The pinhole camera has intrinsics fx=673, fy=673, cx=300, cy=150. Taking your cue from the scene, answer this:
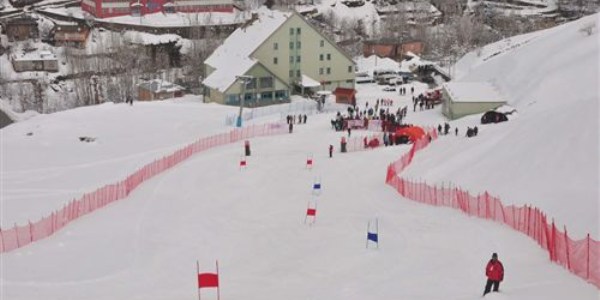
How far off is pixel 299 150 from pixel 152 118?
1257 cm

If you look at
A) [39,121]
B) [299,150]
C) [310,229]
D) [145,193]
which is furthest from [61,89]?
[310,229]

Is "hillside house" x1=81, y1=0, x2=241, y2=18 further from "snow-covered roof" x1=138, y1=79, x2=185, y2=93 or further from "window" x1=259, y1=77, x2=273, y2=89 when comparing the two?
"window" x1=259, y1=77, x2=273, y2=89

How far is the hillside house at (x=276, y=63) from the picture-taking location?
194 ft

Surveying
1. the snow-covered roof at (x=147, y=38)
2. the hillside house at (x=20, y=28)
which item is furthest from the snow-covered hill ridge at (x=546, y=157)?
the hillside house at (x=20, y=28)

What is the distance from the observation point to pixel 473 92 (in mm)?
45281

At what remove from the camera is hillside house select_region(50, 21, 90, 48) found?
84000mm

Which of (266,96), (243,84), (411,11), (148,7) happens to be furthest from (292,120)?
(411,11)

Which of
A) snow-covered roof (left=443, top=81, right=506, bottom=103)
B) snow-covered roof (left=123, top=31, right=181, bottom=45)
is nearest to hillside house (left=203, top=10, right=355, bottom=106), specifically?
snow-covered roof (left=443, top=81, right=506, bottom=103)

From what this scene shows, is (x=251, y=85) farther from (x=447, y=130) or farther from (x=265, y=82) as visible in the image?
(x=447, y=130)

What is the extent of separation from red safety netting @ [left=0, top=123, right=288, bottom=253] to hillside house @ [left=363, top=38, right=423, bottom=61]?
49.3 meters

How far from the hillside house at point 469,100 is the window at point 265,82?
1904cm

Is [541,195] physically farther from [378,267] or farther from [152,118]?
[152,118]

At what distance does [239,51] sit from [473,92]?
25.1m

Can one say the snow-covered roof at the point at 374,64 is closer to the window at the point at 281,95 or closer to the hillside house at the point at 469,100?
the window at the point at 281,95
